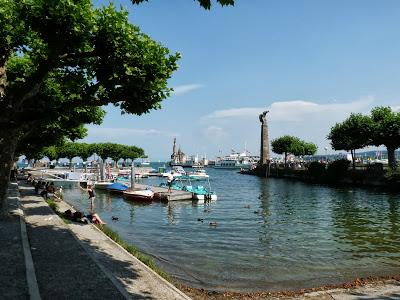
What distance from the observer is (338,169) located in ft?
259

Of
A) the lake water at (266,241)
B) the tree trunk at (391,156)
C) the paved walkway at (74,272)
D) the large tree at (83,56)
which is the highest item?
the large tree at (83,56)

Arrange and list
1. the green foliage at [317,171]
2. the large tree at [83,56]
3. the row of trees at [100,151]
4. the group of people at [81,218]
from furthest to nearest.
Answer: the row of trees at [100,151]
the green foliage at [317,171]
the group of people at [81,218]
the large tree at [83,56]

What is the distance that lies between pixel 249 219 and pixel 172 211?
866 cm

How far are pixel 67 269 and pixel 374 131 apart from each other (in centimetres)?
6333

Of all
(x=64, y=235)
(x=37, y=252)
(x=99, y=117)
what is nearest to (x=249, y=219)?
(x=99, y=117)

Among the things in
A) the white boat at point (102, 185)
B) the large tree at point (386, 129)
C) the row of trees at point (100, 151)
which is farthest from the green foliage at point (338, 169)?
the row of trees at point (100, 151)

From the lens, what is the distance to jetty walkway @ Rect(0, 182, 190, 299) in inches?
412

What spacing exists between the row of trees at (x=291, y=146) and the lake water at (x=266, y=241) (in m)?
85.1

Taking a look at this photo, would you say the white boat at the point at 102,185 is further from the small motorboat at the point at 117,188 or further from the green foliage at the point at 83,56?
the green foliage at the point at 83,56

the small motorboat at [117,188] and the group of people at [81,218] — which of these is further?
the small motorboat at [117,188]

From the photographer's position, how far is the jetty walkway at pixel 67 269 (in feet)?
34.3

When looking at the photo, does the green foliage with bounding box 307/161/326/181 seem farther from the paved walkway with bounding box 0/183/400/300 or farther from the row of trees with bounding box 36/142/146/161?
the row of trees with bounding box 36/142/146/161

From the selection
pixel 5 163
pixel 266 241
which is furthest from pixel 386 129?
pixel 5 163

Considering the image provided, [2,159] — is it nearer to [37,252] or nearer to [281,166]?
[37,252]
